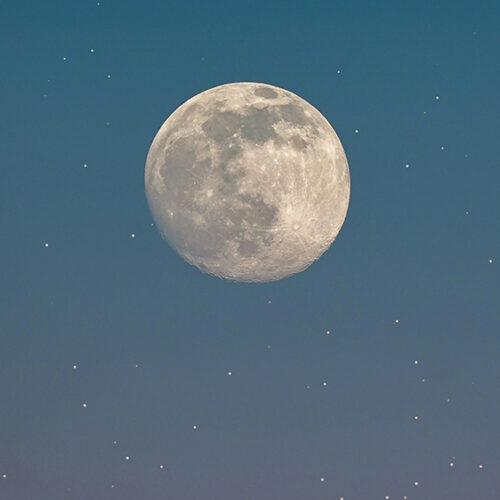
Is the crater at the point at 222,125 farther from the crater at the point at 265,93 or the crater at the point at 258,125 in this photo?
the crater at the point at 265,93

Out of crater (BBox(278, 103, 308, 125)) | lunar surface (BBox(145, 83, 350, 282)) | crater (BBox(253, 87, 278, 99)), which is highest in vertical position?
crater (BBox(253, 87, 278, 99))

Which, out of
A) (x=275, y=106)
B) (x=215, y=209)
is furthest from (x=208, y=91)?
(x=215, y=209)

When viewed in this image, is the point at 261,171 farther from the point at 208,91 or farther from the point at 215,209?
the point at 208,91

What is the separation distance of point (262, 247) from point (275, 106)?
216 centimetres

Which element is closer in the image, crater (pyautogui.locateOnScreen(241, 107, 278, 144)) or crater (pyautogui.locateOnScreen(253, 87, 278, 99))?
crater (pyautogui.locateOnScreen(241, 107, 278, 144))

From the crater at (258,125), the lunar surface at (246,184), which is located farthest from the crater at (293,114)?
the crater at (258,125)

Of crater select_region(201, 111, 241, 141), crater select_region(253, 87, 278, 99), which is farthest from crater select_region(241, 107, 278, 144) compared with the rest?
crater select_region(253, 87, 278, 99)

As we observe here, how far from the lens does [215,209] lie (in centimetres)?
1501

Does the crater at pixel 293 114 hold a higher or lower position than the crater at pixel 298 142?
higher

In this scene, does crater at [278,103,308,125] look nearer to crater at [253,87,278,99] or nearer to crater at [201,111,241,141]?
crater at [253,87,278,99]

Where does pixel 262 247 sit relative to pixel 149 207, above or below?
below

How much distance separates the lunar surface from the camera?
1497 centimetres

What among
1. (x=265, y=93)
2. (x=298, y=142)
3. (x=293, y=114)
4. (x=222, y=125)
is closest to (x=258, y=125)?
(x=222, y=125)

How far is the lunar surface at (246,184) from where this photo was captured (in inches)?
589
